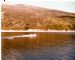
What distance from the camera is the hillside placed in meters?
1.79

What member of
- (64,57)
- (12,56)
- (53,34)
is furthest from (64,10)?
(12,56)

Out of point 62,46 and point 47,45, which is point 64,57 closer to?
point 62,46

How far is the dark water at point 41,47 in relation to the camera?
1762 millimetres

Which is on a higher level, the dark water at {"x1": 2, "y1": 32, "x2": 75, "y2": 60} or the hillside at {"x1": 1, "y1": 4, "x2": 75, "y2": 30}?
the hillside at {"x1": 1, "y1": 4, "x2": 75, "y2": 30}

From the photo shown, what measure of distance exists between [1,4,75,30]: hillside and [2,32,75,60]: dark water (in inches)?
3.4

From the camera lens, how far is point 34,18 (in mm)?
1812

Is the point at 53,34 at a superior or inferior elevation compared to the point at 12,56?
superior

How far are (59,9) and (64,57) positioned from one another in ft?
1.83

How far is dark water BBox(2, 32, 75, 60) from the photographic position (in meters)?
1.76

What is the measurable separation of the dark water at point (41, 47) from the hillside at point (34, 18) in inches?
3.4

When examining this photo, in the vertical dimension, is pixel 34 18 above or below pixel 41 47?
above

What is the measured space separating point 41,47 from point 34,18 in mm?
342

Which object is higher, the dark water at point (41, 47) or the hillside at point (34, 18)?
the hillside at point (34, 18)

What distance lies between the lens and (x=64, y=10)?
1854mm
